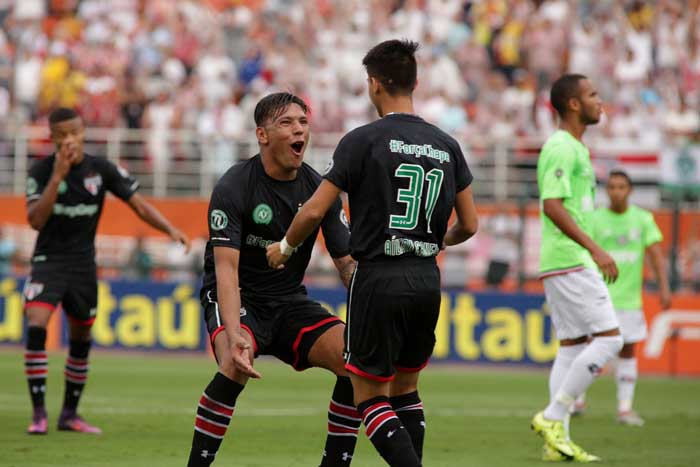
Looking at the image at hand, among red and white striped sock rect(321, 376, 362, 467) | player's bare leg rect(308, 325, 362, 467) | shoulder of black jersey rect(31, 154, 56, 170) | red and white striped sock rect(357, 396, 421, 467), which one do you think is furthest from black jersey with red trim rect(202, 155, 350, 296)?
→ shoulder of black jersey rect(31, 154, 56, 170)

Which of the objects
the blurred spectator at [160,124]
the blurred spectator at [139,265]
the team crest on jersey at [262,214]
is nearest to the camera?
the team crest on jersey at [262,214]

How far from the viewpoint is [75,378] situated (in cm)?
1130

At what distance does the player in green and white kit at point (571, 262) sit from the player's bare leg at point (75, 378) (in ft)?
12.6

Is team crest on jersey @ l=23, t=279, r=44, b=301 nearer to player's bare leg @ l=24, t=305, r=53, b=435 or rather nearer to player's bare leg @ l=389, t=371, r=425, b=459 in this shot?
player's bare leg @ l=24, t=305, r=53, b=435

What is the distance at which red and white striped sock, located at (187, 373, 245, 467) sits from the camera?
25.3 ft

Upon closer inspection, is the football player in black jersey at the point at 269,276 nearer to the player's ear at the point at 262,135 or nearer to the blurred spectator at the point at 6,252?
the player's ear at the point at 262,135

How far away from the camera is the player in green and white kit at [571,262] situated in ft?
32.6

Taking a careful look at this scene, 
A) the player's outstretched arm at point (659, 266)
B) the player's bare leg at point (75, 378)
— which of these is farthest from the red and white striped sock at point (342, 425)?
the player's outstretched arm at point (659, 266)

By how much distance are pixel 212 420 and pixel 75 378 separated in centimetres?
390

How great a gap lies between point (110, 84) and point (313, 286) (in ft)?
22.1

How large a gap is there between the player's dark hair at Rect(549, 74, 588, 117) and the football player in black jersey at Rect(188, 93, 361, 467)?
2.75 m

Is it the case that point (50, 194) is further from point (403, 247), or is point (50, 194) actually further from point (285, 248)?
point (403, 247)

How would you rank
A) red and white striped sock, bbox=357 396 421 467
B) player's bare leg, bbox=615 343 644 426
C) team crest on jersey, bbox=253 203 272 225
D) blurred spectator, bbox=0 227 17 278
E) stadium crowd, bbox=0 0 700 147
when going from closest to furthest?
1. red and white striped sock, bbox=357 396 421 467
2. team crest on jersey, bbox=253 203 272 225
3. player's bare leg, bbox=615 343 644 426
4. blurred spectator, bbox=0 227 17 278
5. stadium crowd, bbox=0 0 700 147

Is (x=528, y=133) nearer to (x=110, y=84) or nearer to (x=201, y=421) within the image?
(x=110, y=84)
